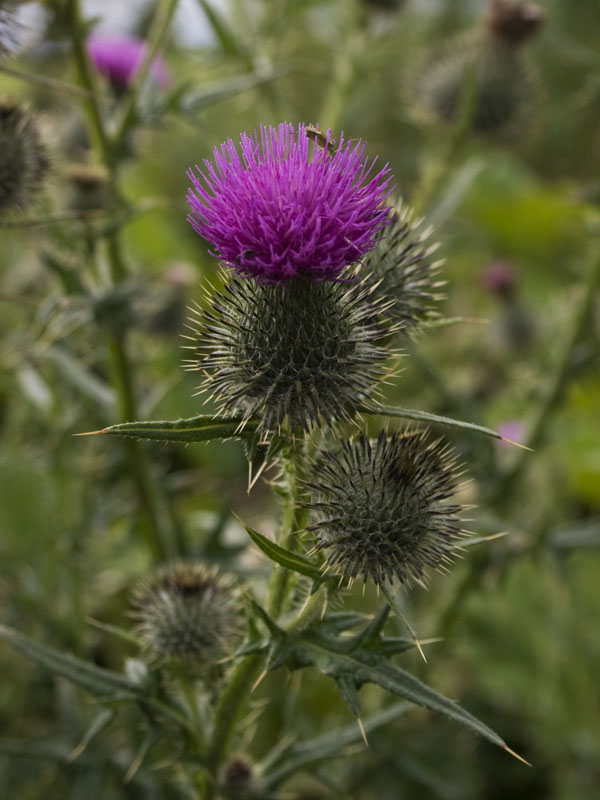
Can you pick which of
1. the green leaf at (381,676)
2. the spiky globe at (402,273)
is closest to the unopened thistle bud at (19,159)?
the spiky globe at (402,273)

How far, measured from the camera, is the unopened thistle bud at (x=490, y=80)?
4559 millimetres

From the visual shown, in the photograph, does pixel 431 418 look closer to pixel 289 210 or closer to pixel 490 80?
pixel 289 210

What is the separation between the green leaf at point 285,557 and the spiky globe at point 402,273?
26.6 inches

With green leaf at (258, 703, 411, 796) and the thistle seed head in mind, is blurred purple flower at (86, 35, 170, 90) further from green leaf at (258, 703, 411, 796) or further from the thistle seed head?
green leaf at (258, 703, 411, 796)

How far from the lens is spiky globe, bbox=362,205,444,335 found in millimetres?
2082

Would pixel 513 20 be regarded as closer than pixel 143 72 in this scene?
No

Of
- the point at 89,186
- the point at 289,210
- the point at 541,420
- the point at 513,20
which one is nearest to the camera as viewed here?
the point at 289,210

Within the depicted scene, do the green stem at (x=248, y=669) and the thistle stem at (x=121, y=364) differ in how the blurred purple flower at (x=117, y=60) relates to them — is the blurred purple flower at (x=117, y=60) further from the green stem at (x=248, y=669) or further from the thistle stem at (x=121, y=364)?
the green stem at (x=248, y=669)

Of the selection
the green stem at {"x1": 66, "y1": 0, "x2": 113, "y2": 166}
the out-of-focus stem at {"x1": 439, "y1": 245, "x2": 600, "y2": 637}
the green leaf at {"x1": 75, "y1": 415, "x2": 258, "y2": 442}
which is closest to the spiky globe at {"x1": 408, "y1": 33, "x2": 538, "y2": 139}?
the out-of-focus stem at {"x1": 439, "y1": 245, "x2": 600, "y2": 637}

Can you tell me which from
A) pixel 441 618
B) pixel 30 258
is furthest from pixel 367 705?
pixel 30 258

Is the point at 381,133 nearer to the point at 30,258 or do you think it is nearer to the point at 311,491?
the point at 30,258

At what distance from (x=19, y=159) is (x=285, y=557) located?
5.99 ft

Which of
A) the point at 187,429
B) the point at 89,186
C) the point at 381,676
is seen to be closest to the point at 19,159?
the point at 89,186

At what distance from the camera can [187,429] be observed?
159cm
